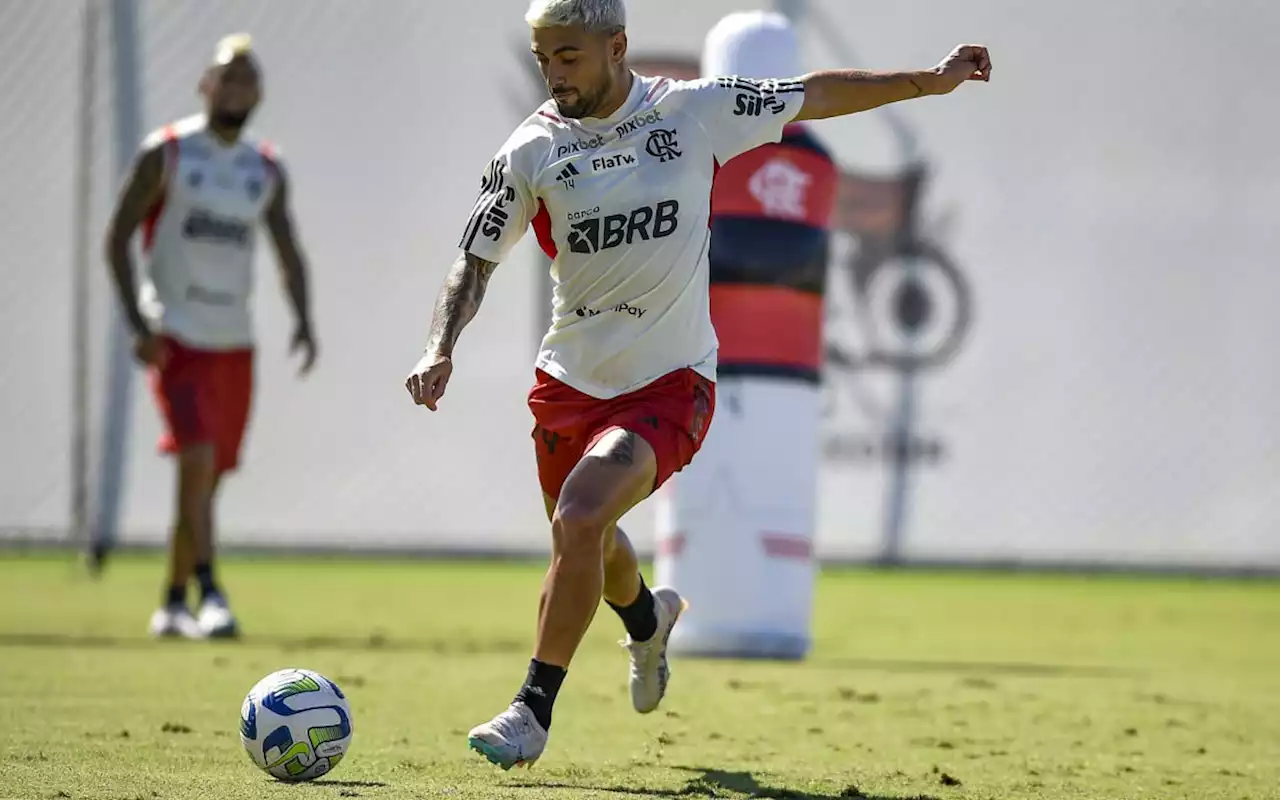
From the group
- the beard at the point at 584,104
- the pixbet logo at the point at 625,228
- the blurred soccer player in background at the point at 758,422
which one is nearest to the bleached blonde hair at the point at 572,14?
the beard at the point at 584,104

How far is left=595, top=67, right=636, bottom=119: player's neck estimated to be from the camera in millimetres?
4492

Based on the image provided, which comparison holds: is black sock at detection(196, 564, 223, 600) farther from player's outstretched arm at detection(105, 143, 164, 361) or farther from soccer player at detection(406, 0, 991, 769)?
soccer player at detection(406, 0, 991, 769)

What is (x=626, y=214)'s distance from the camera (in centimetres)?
445

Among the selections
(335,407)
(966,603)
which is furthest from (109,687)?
(335,407)

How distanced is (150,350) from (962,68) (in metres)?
4.56

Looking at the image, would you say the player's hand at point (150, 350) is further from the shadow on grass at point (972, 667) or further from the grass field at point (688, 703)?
the shadow on grass at point (972, 667)

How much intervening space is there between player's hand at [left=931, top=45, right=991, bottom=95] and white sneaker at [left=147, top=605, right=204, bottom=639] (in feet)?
14.6

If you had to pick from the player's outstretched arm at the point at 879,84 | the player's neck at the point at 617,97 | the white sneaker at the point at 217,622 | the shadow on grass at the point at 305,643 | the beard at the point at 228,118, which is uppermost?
the beard at the point at 228,118

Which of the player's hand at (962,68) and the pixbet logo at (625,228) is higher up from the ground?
the player's hand at (962,68)

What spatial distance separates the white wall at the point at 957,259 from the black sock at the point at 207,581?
16.5 ft

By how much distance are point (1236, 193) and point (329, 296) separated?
6355 mm

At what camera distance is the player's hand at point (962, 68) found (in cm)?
455

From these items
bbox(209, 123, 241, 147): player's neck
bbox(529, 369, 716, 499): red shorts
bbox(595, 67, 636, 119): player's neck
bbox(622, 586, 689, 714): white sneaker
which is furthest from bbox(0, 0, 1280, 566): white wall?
bbox(595, 67, 636, 119): player's neck

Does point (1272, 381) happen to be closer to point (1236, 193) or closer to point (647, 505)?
point (1236, 193)
